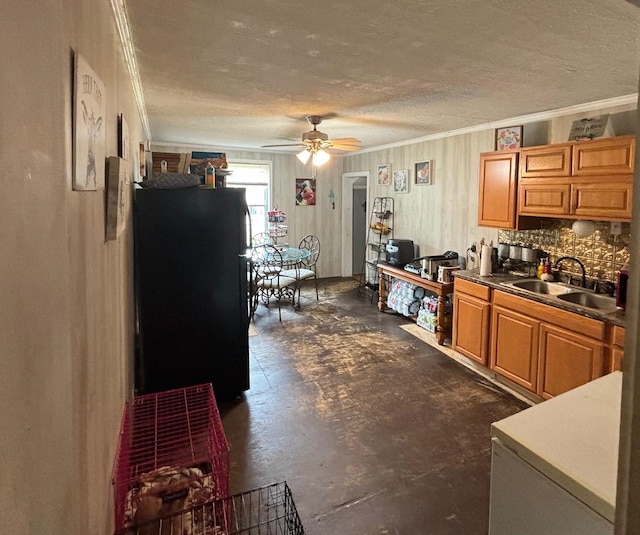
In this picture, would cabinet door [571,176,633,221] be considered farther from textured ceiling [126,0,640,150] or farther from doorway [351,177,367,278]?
doorway [351,177,367,278]

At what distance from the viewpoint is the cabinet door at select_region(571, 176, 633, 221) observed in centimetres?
273

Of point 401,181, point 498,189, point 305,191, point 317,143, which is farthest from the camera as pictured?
point 305,191

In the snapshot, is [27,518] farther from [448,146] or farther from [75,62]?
[448,146]

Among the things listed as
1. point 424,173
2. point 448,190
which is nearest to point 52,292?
point 448,190

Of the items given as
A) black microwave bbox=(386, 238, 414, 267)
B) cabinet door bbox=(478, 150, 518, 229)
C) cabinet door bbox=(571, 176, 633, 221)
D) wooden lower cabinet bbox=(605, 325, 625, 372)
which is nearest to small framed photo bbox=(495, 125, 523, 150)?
cabinet door bbox=(478, 150, 518, 229)

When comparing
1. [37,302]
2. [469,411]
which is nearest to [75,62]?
[37,302]

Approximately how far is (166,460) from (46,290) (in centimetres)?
170

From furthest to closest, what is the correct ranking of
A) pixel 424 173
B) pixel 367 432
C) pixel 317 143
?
pixel 424 173
pixel 317 143
pixel 367 432

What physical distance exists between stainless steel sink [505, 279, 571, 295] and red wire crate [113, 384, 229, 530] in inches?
104

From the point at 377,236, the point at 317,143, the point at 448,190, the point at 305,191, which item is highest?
the point at 317,143

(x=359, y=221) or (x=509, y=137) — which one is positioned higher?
(x=509, y=137)

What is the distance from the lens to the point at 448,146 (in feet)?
16.0

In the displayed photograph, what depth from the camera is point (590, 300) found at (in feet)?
10.4

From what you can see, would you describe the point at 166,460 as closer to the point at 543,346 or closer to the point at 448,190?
the point at 543,346
